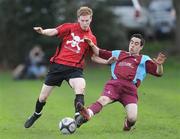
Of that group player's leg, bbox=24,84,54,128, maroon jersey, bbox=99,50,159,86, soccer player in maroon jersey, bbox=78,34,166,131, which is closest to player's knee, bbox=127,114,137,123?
soccer player in maroon jersey, bbox=78,34,166,131

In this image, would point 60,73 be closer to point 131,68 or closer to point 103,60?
point 103,60

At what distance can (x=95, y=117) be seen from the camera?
14.1m

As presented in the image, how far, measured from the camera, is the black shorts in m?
12.0

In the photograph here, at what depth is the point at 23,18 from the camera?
31.1 meters

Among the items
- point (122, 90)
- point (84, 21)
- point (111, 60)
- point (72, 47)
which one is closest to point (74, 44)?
point (72, 47)

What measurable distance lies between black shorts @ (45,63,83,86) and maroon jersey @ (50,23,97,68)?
7cm

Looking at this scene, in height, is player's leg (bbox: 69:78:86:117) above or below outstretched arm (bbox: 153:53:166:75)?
below

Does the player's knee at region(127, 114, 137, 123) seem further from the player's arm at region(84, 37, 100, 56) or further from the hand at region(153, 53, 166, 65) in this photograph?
the player's arm at region(84, 37, 100, 56)

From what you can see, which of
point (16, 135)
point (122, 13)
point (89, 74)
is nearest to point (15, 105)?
point (16, 135)

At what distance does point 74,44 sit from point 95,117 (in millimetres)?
2392

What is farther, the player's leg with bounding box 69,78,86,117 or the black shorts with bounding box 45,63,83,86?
the black shorts with bounding box 45,63,83,86

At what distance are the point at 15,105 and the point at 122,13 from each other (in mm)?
18671

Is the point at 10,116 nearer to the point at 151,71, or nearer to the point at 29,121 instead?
the point at 29,121

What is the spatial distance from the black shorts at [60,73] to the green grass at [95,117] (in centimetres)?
83
